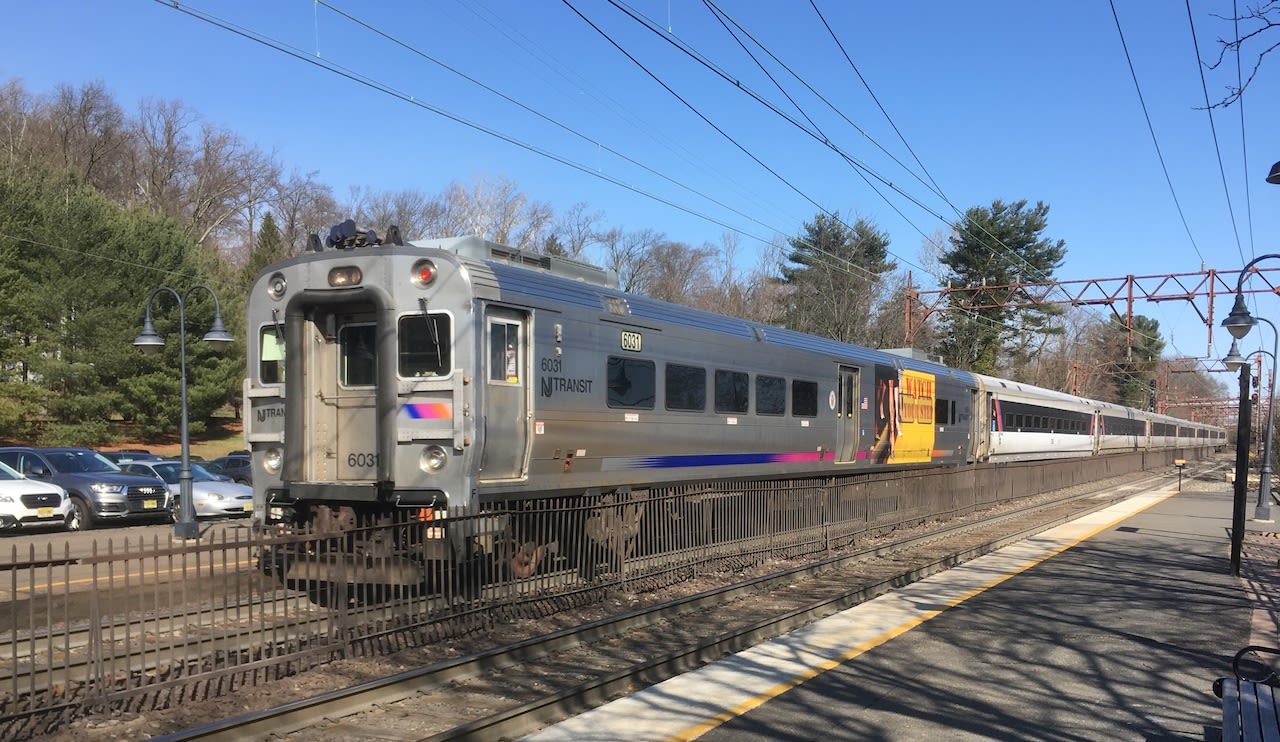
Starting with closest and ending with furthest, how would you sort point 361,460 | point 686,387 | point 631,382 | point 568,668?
point 568,668 → point 361,460 → point 631,382 → point 686,387

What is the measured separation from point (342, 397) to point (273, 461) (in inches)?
42.0

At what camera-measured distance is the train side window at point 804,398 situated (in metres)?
15.6

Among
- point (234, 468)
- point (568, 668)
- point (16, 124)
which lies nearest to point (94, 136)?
point (16, 124)

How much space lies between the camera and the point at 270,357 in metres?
10.7

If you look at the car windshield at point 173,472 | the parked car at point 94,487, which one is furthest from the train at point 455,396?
the car windshield at point 173,472

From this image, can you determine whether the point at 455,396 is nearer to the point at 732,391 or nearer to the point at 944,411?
the point at 732,391

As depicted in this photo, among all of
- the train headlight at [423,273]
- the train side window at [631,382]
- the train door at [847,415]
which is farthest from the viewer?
the train door at [847,415]

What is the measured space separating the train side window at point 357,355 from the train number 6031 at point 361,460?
2.54ft

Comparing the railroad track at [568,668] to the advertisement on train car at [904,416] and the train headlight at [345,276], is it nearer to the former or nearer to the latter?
the train headlight at [345,276]

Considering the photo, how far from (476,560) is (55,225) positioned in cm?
3424

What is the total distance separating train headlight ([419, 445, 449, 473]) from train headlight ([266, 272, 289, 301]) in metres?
2.74

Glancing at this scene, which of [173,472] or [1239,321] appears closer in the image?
[1239,321]

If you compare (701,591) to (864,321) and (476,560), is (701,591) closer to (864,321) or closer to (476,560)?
(476,560)

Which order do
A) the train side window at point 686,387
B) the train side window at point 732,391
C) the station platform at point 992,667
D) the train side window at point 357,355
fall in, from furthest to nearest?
the train side window at point 732,391, the train side window at point 686,387, the train side window at point 357,355, the station platform at point 992,667
